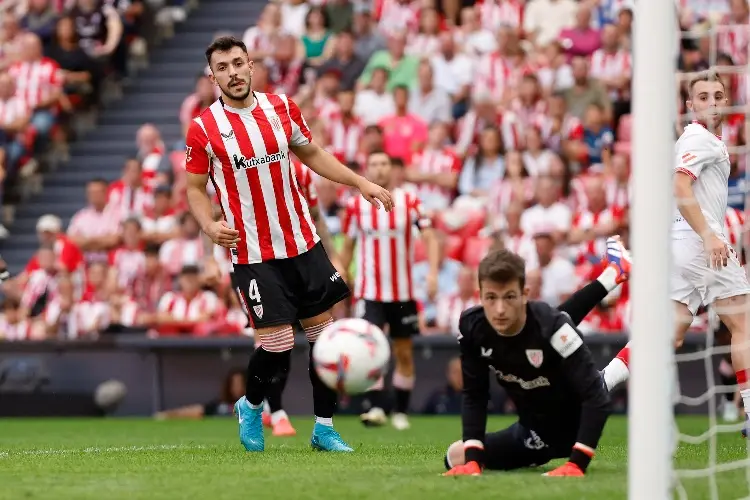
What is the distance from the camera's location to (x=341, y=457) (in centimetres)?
767

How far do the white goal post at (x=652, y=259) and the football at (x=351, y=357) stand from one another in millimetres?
2160

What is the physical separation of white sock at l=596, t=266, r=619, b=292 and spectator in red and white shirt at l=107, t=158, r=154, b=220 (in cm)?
1027

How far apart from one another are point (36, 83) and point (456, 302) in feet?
24.3

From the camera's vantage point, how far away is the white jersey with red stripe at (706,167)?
813 cm

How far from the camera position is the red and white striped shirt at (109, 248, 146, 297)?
53.4ft

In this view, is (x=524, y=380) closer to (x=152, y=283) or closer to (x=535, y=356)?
(x=535, y=356)

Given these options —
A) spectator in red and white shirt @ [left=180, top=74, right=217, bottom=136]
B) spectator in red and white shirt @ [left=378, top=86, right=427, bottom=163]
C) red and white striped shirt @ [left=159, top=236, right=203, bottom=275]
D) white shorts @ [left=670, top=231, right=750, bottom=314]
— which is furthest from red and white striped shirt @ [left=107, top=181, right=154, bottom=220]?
white shorts @ [left=670, top=231, right=750, bottom=314]

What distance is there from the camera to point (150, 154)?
18.0m

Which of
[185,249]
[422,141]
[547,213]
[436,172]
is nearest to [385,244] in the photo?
[547,213]

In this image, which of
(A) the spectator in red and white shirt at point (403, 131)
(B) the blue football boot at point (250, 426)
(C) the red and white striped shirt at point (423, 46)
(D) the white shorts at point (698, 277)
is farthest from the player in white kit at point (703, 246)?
(C) the red and white striped shirt at point (423, 46)

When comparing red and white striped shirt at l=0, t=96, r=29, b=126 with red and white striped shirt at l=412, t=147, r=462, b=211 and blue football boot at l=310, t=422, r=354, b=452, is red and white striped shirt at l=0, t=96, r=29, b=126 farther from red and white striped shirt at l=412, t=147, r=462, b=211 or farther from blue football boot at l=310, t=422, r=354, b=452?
blue football boot at l=310, t=422, r=354, b=452

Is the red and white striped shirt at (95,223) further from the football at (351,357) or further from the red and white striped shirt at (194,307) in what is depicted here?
the football at (351,357)

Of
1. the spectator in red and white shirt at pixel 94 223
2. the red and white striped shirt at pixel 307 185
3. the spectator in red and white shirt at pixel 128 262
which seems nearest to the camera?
the red and white striped shirt at pixel 307 185

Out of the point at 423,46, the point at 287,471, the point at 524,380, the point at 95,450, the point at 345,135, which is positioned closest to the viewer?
the point at 524,380
